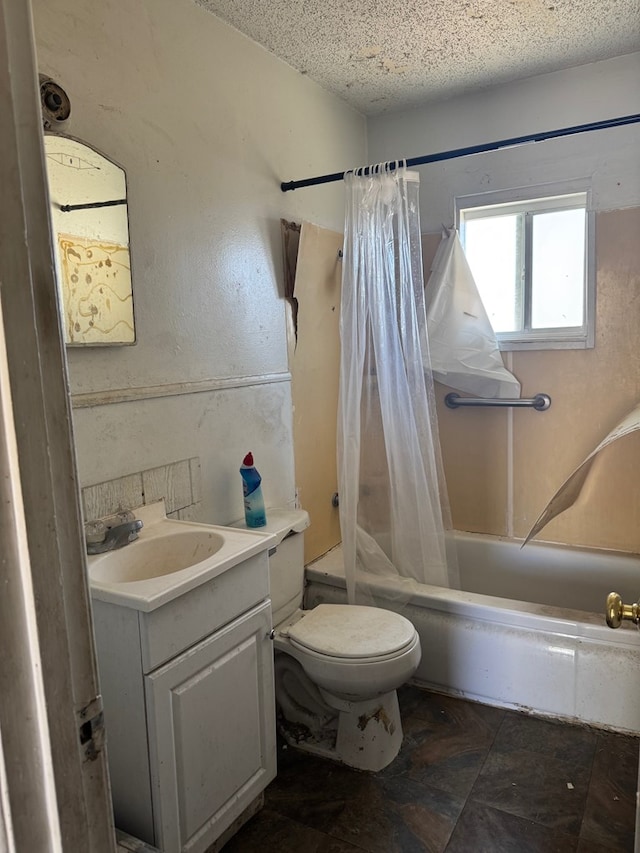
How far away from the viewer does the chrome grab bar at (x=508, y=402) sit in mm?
2730

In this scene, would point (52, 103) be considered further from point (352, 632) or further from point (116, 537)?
point (352, 632)

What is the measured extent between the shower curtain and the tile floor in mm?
565

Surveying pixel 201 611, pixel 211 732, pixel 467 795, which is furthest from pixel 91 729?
pixel 467 795

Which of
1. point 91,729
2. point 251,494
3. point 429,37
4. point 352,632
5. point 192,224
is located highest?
point 429,37

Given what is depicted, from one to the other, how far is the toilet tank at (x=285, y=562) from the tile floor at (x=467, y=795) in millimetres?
480

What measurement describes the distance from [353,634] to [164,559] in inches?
26.1

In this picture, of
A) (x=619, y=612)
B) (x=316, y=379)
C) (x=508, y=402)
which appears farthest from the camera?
(x=508, y=402)

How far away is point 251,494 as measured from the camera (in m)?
2.11

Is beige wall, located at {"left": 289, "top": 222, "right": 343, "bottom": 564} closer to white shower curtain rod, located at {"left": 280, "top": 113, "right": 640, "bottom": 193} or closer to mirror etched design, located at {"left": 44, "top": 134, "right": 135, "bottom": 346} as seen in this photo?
white shower curtain rod, located at {"left": 280, "top": 113, "right": 640, "bottom": 193}

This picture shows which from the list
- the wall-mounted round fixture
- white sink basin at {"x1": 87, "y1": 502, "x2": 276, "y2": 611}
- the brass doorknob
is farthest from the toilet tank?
the wall-mounted round fixture

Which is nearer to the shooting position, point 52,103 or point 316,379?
point 52,103

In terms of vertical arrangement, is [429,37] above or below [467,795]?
above

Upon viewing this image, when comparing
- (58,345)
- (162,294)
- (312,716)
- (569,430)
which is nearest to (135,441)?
(162,294)

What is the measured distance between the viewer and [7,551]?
491 mm
